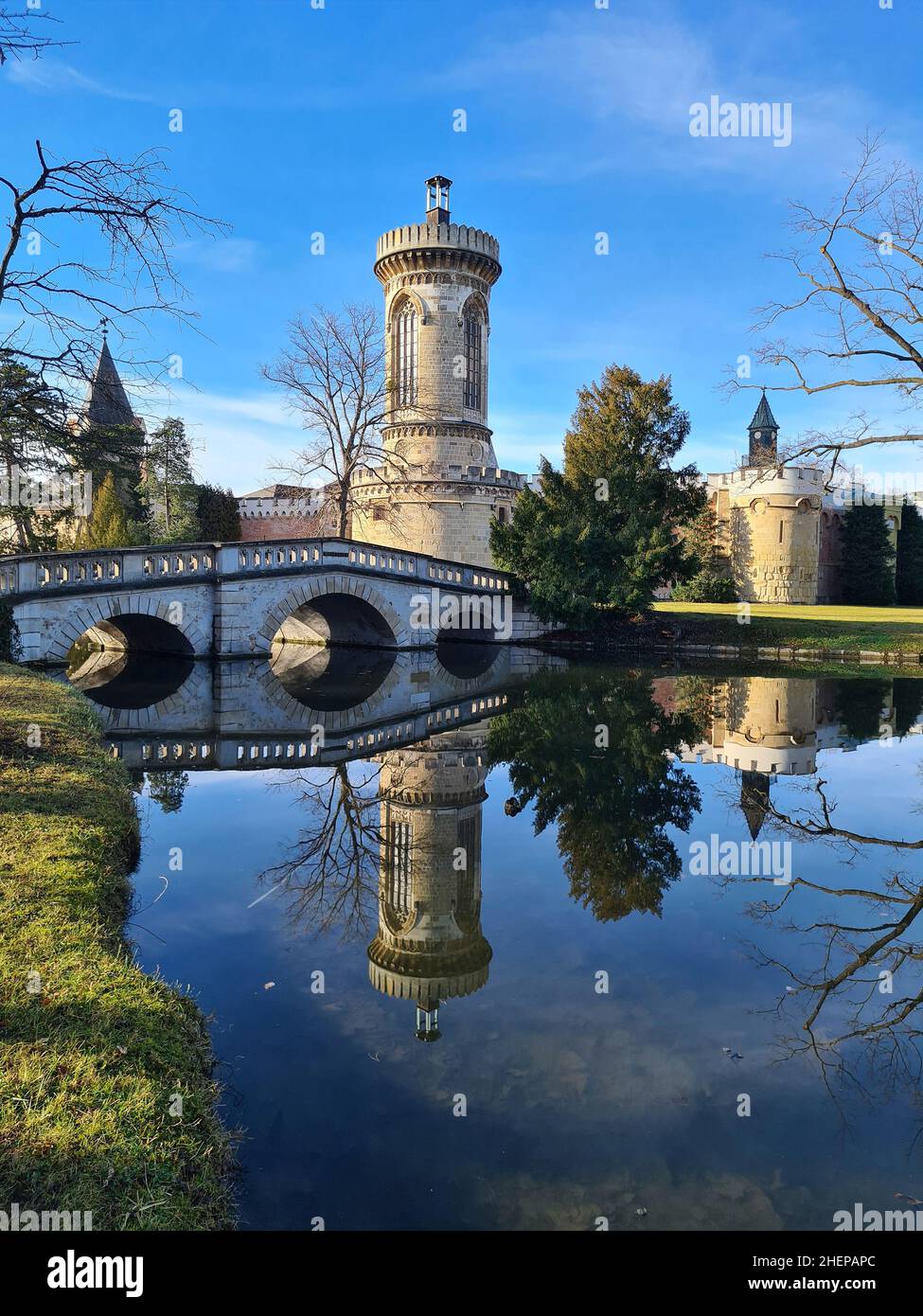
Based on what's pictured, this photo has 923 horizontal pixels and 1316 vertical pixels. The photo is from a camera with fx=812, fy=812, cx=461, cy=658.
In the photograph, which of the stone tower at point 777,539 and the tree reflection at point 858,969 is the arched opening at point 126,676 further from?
the stone tower at point 777,539

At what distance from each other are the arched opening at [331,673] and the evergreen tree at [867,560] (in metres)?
33.9

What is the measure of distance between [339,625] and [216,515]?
21.9m

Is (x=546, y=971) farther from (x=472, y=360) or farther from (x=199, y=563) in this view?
(x=472, y=360)

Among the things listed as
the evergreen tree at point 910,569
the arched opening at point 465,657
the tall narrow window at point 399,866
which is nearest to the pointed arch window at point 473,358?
the arched opening at point 465,657

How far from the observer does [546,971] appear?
431 centimetres

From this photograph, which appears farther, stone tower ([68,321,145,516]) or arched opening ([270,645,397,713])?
arched opening ([270,645,397,713])

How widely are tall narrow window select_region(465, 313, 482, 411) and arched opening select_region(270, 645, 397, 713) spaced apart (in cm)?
1360

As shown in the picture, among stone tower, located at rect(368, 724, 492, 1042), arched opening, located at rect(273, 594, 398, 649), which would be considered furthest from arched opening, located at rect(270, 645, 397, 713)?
stone tower, located at rect(368, 724, 492, 1042)

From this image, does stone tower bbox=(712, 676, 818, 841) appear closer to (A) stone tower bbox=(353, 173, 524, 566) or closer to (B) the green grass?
(B) the green grass

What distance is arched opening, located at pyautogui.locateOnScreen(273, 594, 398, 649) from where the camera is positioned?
2275cm

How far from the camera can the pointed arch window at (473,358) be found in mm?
32688

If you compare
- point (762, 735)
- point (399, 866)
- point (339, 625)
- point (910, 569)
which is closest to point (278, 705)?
point (762, 735)

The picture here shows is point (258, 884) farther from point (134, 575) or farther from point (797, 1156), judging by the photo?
point (134, 575)
